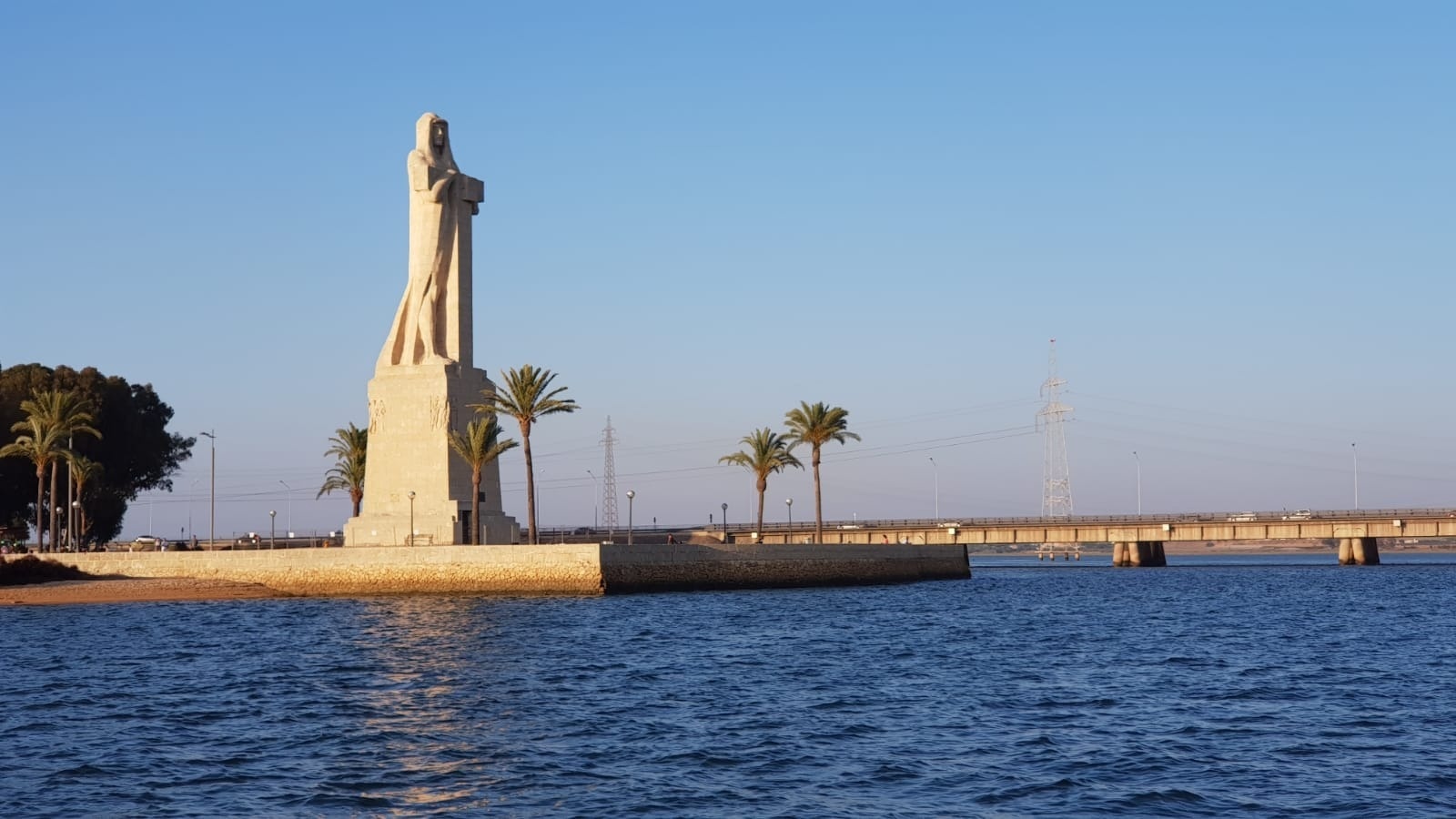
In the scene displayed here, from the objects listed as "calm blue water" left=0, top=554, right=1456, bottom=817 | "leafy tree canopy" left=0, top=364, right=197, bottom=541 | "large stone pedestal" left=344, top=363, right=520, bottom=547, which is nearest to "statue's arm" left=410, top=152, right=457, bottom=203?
"large stone pedestal" left=344, top=363, right=520, bottom=547

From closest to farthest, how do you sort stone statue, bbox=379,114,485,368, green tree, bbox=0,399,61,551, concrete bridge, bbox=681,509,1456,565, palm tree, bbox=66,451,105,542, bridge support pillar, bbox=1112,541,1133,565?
1. stone statue, bbox=379,114,485,368
2. green tree, bbox=0,399,61,551
3. palm tree, bbox=66,451,105,542
4. concrete bridge, bbox=681,509,1456,565
5. bridge support pillar, bbox=1112,541,1133,565

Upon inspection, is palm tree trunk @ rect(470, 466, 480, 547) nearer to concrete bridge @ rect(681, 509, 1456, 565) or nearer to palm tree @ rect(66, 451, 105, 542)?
→ palm tree @ rect(66, 451, 105, 542)

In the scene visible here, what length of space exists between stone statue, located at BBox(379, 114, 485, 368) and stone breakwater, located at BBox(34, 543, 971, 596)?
11.1m

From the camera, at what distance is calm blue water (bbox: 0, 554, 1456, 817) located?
803 inches

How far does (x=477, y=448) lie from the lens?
217 feet

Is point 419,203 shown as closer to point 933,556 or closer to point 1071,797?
point 933,556

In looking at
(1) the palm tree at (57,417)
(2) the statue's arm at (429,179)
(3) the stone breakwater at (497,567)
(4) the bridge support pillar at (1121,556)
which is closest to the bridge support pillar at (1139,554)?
(4) the bridge support pillar at (1121,556)

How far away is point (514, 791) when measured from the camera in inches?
805

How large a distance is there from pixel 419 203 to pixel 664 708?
153 feet

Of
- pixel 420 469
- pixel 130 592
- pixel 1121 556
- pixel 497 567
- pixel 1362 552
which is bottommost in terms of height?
pixel 1121 556

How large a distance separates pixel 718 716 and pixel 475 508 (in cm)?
4141

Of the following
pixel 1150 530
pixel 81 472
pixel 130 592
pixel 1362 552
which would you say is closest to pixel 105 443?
pixel 81 472

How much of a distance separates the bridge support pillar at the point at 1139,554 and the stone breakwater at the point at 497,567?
68.4m

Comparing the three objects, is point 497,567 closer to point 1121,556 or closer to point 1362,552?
point 1362,552
